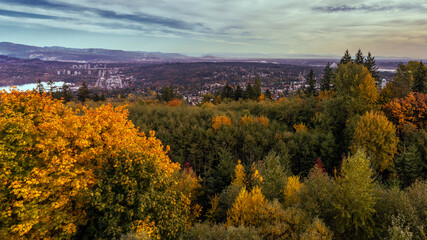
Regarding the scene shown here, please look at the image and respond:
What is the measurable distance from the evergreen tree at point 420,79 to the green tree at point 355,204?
48480 millimetres

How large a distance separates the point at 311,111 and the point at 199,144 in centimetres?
3182

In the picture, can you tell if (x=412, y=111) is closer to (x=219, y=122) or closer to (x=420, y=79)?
(x=420, y=79)

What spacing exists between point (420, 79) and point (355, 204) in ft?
171

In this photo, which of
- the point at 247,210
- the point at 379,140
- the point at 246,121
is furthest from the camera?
the point at 246,121

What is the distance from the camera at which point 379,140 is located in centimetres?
3769

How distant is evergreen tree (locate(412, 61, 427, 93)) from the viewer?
51.1 m

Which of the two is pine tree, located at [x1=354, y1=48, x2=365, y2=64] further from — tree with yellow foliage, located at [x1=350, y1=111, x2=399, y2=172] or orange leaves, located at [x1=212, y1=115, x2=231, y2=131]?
orange leaves, located at [x1=212, y1=115, x2=231, y2=131]

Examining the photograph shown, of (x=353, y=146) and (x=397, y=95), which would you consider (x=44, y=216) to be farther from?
(x=397, y=95)

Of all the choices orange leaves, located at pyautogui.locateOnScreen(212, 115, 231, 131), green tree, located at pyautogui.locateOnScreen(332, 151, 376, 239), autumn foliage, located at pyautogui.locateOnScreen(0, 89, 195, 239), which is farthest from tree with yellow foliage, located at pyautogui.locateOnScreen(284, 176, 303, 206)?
orange leaves, located at pyautogui.locateOnScreen(212, 115, 231, 131)

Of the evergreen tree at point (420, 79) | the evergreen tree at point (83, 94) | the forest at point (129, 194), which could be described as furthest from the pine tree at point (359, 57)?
the evergreen tree at point (83, 94)

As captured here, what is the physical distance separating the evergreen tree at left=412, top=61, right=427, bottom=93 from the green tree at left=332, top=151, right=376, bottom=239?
4848 centimetres

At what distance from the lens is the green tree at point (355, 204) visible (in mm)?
18219

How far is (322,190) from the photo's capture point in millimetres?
20719

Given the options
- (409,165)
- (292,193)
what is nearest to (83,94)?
(292,193)
